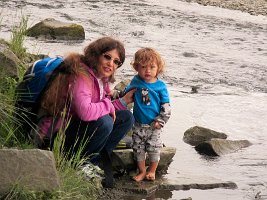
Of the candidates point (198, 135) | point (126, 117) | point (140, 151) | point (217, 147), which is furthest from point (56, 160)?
point (198, 135)

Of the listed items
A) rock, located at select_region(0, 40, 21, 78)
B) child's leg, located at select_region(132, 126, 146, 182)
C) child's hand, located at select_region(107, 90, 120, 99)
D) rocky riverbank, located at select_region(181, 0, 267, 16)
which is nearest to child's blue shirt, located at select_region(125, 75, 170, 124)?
child's leg, located at select_region(132, 126, 146, 182)

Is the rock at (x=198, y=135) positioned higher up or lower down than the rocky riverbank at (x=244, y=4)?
Result: higher up

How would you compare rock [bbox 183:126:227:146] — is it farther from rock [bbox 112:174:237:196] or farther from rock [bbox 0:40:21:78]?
rock [bbox 0:40:21:78]

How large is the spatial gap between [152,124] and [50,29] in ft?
28.2

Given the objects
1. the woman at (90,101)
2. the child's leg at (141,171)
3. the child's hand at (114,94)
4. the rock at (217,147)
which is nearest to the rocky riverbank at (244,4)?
the rock at (217,147)

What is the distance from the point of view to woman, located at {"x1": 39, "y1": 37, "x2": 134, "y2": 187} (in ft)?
18.3

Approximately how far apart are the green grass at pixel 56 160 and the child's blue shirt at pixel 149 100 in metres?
0.81

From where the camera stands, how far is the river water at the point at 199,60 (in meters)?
7.33

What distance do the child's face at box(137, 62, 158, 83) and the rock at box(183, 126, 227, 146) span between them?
1953mm

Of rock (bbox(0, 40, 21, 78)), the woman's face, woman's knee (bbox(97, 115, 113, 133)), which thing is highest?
the woman's face

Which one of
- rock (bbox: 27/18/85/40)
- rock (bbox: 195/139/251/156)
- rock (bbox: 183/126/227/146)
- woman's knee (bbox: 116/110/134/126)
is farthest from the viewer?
rock (bbox: 27/18/85/40)

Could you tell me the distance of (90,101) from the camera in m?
5.64

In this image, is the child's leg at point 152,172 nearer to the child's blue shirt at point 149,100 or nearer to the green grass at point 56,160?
the child's blue shirt at point 149,100

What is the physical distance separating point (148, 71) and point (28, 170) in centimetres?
195
